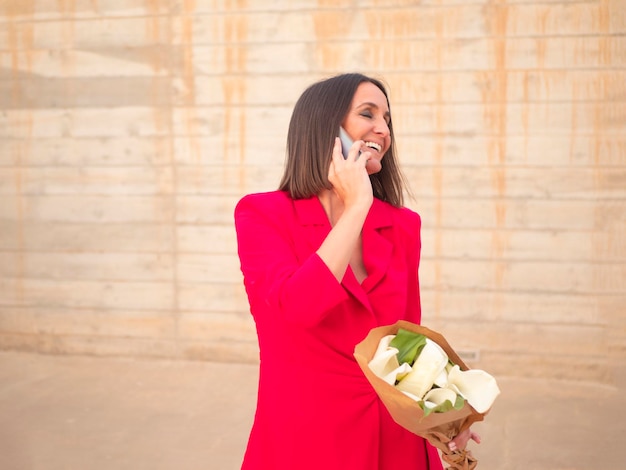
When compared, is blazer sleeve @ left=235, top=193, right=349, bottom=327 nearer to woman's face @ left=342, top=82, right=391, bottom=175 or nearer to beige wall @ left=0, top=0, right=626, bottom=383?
woman's face @ left=342, top=82, right=391, bottom=175

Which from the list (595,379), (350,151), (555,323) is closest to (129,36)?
(555,323)

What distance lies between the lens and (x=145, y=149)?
223 inches

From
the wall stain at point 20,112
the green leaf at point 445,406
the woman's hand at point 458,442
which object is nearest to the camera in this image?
the green leaf at point 445,406

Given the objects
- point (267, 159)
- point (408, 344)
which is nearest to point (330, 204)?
point (408, 344)

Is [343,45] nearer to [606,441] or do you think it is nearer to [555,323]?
[555,323]

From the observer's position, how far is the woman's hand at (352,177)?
164 centimetres

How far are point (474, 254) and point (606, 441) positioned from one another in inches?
59.9

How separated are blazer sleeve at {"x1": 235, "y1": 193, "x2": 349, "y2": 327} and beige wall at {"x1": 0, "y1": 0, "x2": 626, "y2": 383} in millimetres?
3687

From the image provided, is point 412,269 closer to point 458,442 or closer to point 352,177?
point 352,177

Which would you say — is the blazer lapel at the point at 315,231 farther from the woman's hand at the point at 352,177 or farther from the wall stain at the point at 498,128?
the wall stain at the point at 498,128

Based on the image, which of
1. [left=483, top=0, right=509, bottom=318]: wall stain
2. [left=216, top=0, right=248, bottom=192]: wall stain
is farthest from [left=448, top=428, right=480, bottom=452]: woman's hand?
[left=216, top=0, right=248, bottom=192]: wall stain

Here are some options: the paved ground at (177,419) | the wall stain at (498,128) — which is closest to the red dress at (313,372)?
the paved ground at (177,419)

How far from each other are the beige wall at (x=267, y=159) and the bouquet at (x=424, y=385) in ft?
12.7

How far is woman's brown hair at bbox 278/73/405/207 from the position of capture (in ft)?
5.90
